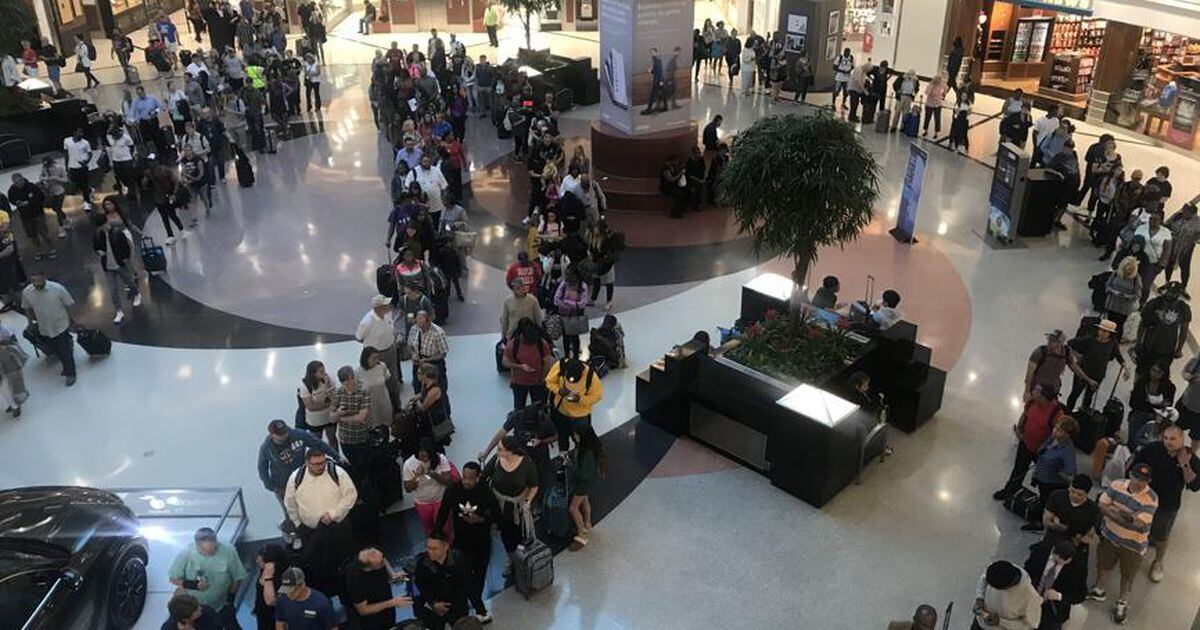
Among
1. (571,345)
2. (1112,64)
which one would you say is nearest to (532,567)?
(571,345)

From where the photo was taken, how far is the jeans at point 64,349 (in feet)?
33.2

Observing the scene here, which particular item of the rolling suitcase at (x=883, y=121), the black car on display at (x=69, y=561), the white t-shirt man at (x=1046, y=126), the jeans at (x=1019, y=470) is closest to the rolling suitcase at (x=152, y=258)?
the black car on display at (x=69, y=561)

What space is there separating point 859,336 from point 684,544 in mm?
2904

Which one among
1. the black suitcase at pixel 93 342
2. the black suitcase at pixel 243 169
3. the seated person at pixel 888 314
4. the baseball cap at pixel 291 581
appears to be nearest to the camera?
the baseball cap at pixel 291 581

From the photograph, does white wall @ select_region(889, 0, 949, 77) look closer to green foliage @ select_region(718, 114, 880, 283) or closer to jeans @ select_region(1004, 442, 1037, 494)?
green foliage @ select_region(718, 114, 880, 283)

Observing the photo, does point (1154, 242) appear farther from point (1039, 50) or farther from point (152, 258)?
point (1039, 50)

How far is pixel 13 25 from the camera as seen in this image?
21734 millimetres

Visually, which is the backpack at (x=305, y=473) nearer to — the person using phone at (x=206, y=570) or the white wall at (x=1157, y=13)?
the person using phone at (x=206, y=570)

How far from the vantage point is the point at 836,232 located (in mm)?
8539

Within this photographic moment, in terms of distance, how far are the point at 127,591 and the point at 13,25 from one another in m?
20.0

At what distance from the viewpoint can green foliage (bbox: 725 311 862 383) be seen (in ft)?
28.6

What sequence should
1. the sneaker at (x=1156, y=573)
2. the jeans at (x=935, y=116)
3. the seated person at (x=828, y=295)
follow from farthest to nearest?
the jeans at (x=935, y=116) → the seated person at (x=828, y=295) → the sneaker at (x=1156, y=573)

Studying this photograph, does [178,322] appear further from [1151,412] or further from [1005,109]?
[1005,109]

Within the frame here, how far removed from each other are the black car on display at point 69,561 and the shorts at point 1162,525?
7438mm
